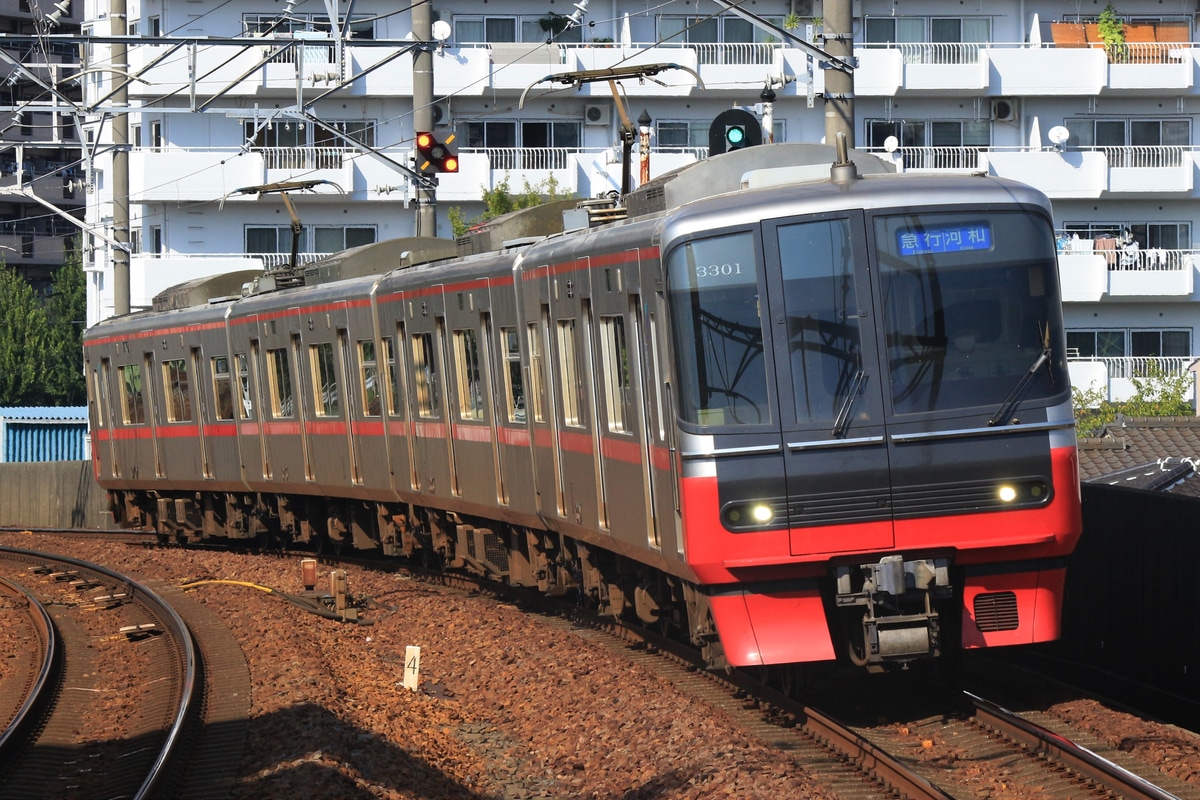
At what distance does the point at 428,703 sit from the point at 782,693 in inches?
95.9

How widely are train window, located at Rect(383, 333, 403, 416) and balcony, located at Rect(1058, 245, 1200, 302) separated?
79.0 ft

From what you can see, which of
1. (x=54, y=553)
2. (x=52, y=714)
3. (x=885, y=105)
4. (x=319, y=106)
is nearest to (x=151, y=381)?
(x=54, y=553)

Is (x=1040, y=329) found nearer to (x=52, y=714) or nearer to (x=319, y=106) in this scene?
(x=52, y=714)

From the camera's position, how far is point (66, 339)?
62656 millimetres

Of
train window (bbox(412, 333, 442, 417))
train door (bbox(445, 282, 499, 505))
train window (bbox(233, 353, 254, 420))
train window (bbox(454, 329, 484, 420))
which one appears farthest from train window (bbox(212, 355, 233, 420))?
train window (bbox(454, 329, 484, 420))

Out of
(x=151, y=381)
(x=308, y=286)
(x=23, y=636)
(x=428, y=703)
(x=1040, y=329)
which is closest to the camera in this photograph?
(x=1040, y=329)

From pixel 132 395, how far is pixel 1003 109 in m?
22.6

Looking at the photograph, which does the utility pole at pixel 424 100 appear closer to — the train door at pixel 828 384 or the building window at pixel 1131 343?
the train door at pixel 828 384

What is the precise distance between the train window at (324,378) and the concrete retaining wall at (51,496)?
14876 mm

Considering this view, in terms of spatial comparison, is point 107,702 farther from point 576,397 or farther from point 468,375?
point 468,375

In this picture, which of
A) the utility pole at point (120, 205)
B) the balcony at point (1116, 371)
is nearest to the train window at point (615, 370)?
the utility pole at point (120, 205)

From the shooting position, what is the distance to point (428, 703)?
1051 centimetres

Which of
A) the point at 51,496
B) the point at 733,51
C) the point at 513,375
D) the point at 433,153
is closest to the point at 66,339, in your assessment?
the point at 51,496

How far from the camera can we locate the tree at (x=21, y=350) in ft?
199
